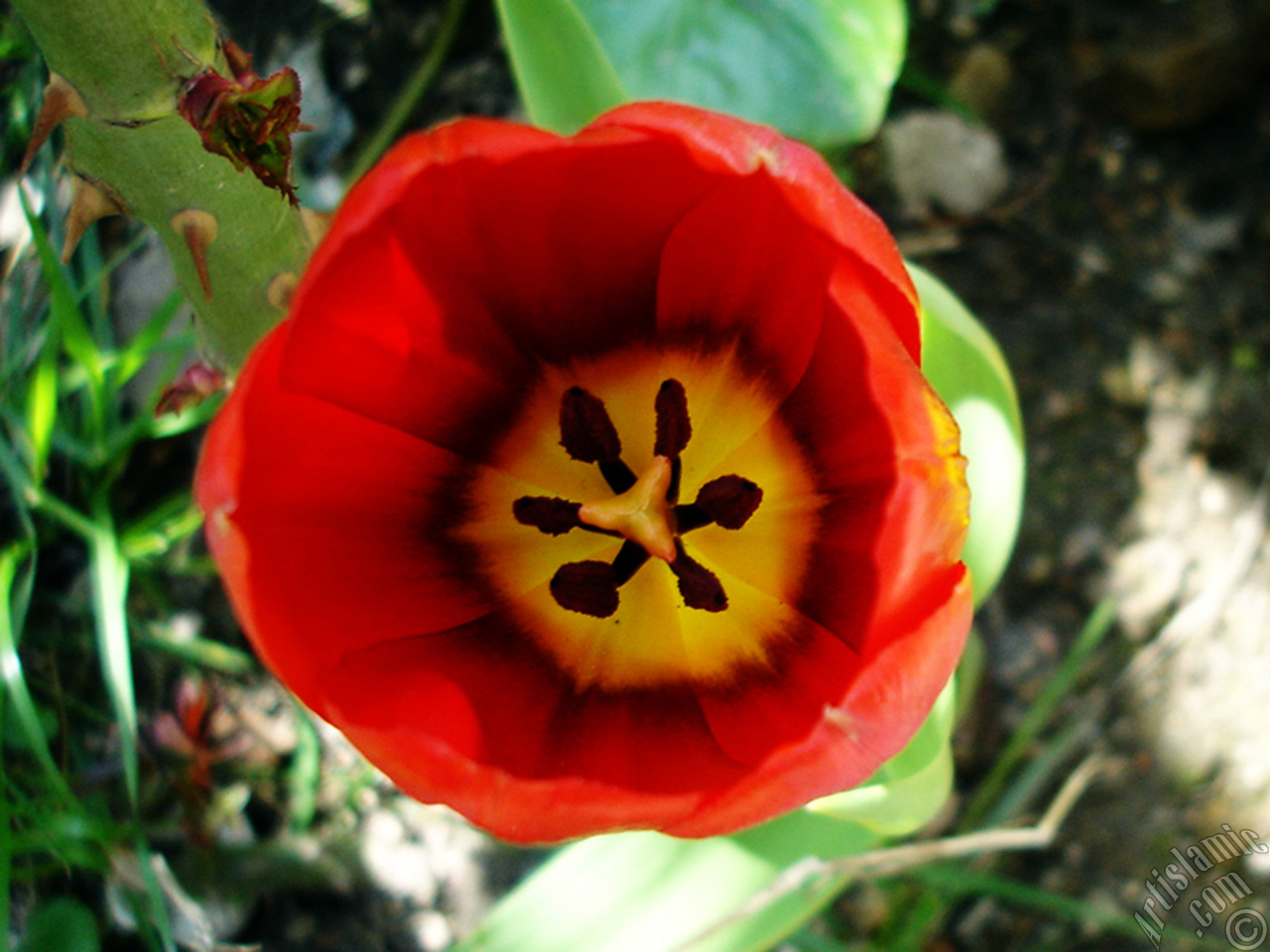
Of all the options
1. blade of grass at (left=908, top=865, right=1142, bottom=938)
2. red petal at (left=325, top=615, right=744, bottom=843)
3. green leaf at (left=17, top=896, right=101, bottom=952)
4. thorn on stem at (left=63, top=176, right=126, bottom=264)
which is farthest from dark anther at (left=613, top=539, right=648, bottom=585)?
green leaf at (left=17, top=896, right=101, bottom=952)

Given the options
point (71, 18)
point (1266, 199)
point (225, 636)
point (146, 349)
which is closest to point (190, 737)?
point (225, 636)

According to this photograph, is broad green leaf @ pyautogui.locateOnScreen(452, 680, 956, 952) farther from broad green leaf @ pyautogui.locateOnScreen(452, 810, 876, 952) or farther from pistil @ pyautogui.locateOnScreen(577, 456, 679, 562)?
pistil @ pyautogui.locateOnScreen(577, 456, 679, 562)

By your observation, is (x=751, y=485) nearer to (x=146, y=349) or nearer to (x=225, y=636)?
(x=146, y=349)

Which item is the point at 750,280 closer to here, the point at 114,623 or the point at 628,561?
the point at 628,561

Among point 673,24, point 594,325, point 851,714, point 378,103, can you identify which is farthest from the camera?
point 378,103

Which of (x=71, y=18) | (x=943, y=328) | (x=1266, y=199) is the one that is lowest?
(x=1266, y=199)

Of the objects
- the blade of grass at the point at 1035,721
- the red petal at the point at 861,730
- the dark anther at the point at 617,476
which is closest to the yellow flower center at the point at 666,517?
the dark anther at the point at 617,476

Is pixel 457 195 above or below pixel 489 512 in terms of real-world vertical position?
above
